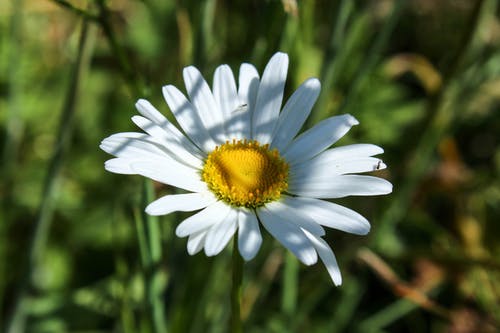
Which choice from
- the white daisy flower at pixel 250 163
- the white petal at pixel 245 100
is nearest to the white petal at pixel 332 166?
the white daisy flower at pixel 250 163

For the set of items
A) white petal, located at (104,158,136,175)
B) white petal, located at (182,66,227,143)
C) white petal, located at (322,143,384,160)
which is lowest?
white petal, located at (322,143,384,160)

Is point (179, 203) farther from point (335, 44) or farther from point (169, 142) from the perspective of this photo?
point (335, 44)

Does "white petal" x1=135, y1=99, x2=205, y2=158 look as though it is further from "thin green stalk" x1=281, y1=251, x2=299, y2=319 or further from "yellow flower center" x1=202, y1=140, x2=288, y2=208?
"thin green stalk" x1=281, y1=251, x2=299, y2=319

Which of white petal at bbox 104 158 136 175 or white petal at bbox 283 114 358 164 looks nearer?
white petal at bbox 104 158 136 175

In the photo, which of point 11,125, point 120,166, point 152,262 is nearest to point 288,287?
point 152,262

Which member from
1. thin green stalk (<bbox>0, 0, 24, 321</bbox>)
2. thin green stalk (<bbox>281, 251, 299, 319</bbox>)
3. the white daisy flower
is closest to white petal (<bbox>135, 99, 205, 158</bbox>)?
the white daisy flower

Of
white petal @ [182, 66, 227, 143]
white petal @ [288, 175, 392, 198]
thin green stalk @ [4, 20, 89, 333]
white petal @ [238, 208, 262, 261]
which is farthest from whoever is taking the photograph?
thin green stalk @ [4, 20, 89, 333]

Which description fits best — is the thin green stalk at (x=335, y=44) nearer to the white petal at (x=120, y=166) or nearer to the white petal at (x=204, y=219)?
the white petal at (x=204, y=219)
